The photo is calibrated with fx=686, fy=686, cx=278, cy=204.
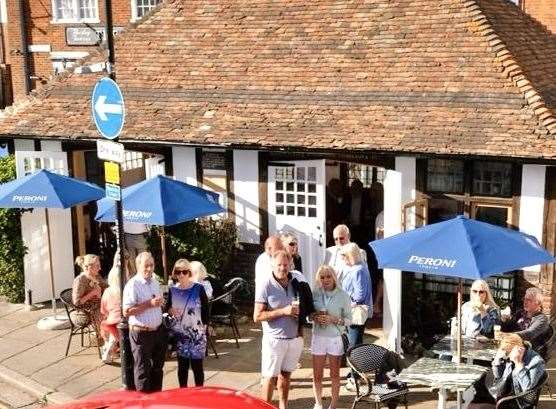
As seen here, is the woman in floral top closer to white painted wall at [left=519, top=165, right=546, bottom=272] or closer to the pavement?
the pavement

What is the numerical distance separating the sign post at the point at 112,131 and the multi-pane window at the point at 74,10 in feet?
55.7

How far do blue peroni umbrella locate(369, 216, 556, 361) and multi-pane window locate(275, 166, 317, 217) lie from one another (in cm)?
409

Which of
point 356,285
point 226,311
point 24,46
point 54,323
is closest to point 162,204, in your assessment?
point 226,311

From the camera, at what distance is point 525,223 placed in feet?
32.5

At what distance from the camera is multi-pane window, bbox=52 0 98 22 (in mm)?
24062

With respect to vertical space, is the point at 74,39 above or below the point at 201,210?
above

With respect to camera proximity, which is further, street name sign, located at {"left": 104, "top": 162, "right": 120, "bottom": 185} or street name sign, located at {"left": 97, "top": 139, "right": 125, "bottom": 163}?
street name sign, located at {"left": 104, "top": 162, "right": 120, "bottom": 185}

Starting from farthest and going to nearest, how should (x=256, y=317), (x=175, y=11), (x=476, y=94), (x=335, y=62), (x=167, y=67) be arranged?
(x=175, y=11), (x=167, y=67), (x=335, y=62), (x=476, y=94), (x=256, y=317)

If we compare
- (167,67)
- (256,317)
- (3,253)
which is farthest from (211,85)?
(256,317)

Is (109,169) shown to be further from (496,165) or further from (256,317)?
(496,165)

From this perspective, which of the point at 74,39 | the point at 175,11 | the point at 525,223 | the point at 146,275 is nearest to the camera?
the point at 146,275

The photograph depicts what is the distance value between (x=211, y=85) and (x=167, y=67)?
129cm

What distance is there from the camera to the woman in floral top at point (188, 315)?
8.07 m

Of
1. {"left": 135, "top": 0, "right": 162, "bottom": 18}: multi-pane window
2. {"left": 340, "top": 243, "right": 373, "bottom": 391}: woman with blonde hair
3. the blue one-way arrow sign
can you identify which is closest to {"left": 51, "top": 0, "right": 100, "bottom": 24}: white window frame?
{"left": 135, "top": 0, "right": 162, "bottom": 18}: multi-pane window
